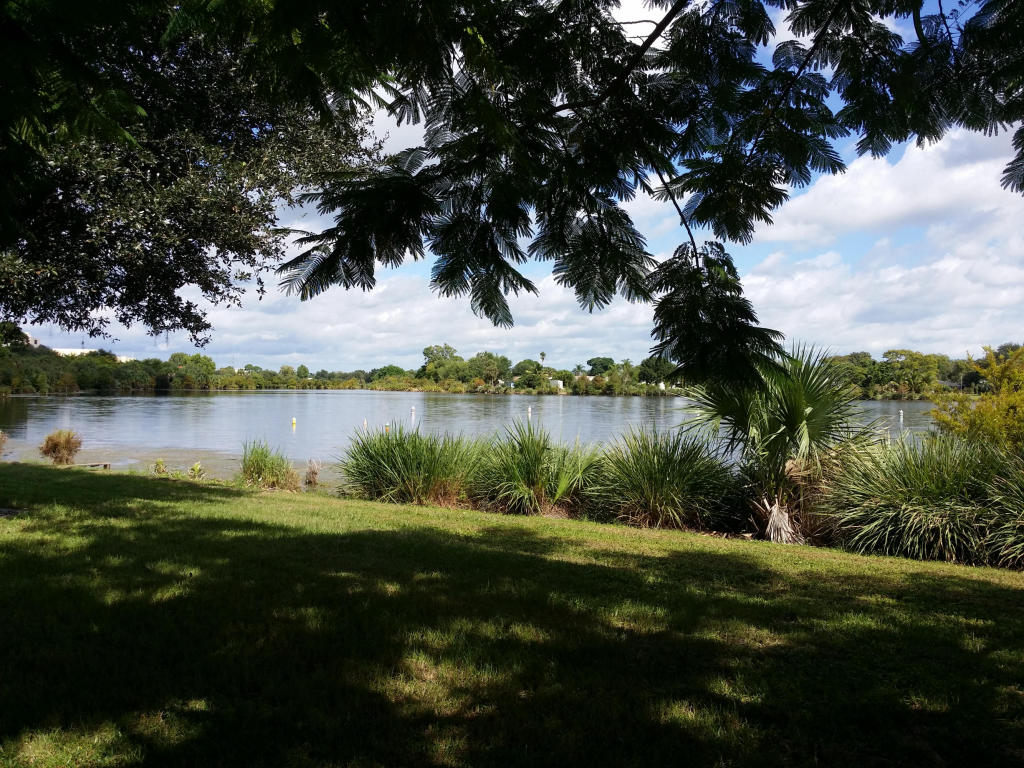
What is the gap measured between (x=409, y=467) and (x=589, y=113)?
1044 cm

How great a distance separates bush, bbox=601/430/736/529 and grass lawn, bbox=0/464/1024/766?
453 centimetres

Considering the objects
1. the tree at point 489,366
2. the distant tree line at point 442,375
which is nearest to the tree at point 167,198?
the distant tree line at point 442,375

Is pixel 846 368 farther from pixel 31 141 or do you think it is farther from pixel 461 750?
pixel 31 141

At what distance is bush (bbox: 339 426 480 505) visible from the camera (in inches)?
521

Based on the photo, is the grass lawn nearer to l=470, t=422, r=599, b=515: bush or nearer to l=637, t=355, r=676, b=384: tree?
l=637, t=355, r=676, b=384: tree

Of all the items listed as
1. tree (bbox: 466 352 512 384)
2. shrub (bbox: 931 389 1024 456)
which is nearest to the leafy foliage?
shrub (bbox: 931 389 1024 456)

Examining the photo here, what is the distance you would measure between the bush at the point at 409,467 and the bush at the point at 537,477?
24.5 inches

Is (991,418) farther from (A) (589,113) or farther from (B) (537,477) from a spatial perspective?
(A) (589,113)

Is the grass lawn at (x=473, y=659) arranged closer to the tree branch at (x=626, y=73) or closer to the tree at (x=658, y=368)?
the tree at (x=658, y=368)

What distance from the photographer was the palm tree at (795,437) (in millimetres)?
10781

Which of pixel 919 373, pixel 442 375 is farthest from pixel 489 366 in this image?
pixel 919 373

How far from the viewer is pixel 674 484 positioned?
37.7ft

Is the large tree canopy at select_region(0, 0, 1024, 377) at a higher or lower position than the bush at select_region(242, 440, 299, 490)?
higher

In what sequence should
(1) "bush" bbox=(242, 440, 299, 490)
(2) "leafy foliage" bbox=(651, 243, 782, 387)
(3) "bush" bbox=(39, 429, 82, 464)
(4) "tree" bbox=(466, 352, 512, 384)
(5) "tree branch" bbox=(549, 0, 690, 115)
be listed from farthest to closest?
(4) "tree" bbox=(466, 352, 512, 384) < (3) "bush" bbox=(39, 429, 82, 464) < (1) "bush" bbox=(242, 440, 299, 490) < (5) "tree branch" bbox=(549, 0, 690, 115) < (2) "leafy foliage" bbox=(651, 243, 782, 387)
